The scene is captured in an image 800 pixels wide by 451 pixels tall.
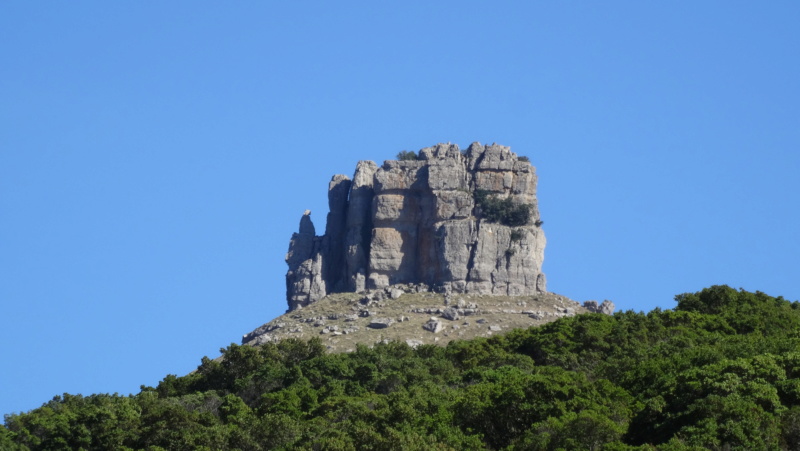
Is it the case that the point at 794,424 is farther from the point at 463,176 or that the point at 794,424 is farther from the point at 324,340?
the point at 463,176

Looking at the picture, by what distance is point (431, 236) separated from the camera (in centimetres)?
13325

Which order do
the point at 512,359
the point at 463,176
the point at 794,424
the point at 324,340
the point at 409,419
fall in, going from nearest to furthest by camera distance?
the point at 794,424
the point at 409,419
the point at 512,359
the point at 324,340
the point at 463,176

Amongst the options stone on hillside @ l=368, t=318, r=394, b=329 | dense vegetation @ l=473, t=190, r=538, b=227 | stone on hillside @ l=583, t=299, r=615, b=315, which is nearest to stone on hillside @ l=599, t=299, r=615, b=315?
stone on hillside @ l=583, t=299, r=615, b=315

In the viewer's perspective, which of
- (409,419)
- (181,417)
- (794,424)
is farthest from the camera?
(181,417)

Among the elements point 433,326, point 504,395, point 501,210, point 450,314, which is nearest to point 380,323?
point 433,326

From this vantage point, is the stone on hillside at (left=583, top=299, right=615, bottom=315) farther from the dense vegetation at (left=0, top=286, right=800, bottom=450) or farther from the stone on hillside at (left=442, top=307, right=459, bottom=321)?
the dense vegetation at (left=0, top=286, right=800, bottom=450)

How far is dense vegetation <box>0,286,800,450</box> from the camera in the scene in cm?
7194

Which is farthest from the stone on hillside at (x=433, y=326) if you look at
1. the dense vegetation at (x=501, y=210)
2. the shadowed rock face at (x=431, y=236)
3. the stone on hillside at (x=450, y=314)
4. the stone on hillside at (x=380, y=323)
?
the dense vegetation at (x=501, y=210)

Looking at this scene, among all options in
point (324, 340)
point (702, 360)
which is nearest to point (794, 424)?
point (702, 360)

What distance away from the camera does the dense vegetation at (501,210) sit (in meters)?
133

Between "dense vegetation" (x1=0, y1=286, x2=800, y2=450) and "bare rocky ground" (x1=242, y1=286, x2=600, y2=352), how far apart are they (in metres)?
13.5

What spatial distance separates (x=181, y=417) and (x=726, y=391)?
84.6 ft

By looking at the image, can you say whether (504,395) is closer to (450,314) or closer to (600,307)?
(450,314)

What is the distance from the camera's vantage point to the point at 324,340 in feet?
406
